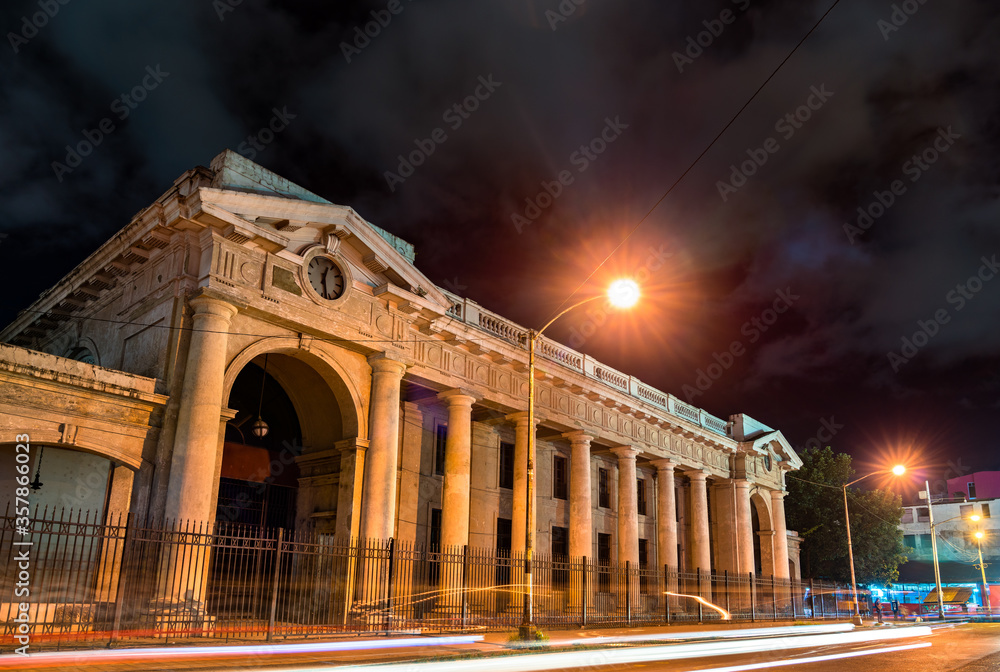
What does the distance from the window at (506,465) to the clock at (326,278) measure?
34.7 feet

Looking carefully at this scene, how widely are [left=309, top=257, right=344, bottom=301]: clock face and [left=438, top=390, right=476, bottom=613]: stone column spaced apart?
5065 millimetres

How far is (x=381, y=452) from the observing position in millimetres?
19672

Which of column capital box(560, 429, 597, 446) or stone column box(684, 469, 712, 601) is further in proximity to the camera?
stone column box(684, 469, 712, 601)

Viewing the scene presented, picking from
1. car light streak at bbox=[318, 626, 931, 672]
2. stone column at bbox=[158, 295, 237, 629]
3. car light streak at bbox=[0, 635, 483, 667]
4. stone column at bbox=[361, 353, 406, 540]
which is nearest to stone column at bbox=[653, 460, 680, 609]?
car light streak at bbox=[318, 626, 931, 672]

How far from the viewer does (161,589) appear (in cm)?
1463

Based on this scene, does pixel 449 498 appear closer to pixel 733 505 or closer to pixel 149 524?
pixel 149 524

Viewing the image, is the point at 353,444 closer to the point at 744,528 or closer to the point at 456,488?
the point at 456,488

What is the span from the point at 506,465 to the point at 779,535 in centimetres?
1988

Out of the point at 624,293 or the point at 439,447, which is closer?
the point at 624,293

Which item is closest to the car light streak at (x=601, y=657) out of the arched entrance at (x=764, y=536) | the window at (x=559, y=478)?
the window at (x=559, y=478)

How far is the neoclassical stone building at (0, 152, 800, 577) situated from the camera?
15805 mm

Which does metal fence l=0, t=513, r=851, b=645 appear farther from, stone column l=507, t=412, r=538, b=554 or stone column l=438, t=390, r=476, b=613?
stone column l=507, t=412, r=538, b=554

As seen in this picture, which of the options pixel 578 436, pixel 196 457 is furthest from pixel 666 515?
pixel 196 457

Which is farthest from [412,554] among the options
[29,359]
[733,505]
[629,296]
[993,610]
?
[993,610]
